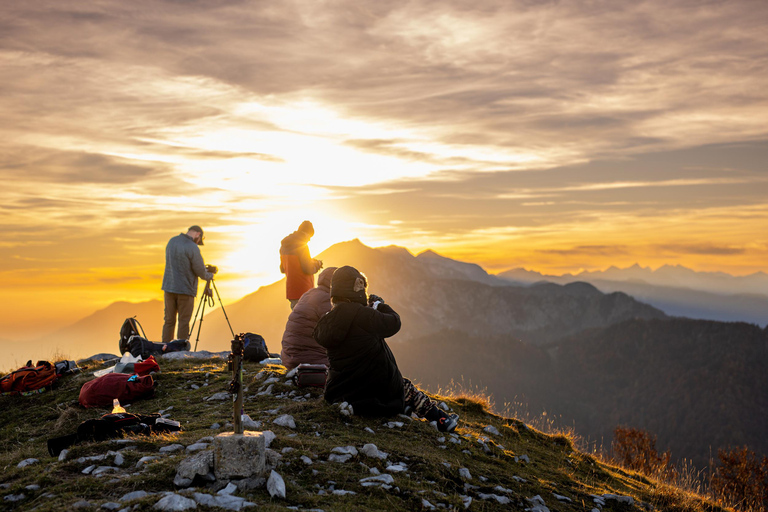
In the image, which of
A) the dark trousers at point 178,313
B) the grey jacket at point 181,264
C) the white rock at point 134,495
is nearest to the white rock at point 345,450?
the white rock at point 134,495

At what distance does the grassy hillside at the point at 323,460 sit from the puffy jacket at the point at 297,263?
8.12ft

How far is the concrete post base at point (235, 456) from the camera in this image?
5.25 m

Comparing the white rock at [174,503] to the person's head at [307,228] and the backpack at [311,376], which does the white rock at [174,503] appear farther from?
the person's head at [307,228]

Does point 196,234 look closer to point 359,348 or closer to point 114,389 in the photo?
point 114,389

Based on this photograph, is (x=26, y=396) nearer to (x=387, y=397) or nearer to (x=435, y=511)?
(x=387, y=397)

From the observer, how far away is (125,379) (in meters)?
10.7

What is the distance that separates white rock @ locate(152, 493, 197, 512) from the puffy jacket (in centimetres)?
949

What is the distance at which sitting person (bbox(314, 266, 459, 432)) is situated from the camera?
26.4 feet

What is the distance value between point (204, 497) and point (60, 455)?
250cm

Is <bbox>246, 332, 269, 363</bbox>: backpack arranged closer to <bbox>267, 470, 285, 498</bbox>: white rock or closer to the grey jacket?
the grey jacket

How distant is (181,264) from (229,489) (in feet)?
38.0

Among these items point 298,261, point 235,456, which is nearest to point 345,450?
point 235,456

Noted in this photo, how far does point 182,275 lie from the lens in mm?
15617

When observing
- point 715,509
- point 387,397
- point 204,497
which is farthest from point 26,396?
point 715,509
